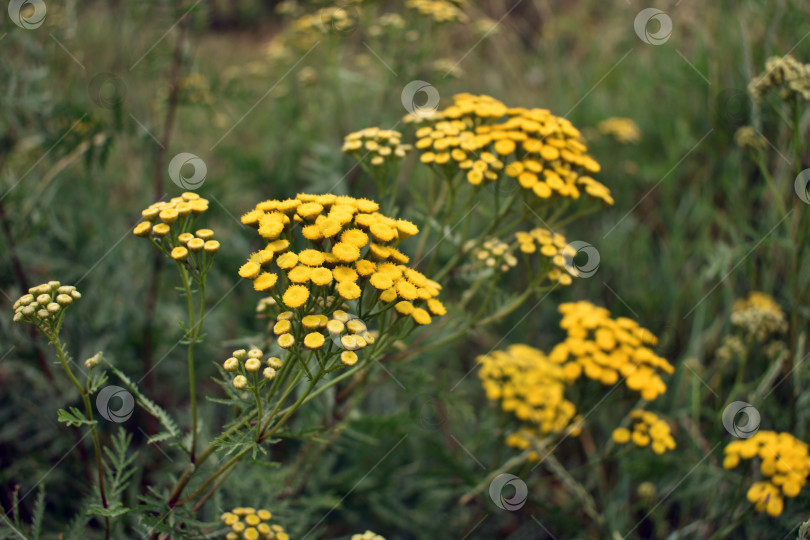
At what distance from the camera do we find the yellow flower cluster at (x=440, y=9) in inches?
133

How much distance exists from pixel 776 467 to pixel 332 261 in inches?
84.6

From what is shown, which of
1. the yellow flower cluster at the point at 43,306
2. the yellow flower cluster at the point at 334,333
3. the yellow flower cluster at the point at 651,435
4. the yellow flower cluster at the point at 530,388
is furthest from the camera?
the yellow flower cluster at the point at 530,388

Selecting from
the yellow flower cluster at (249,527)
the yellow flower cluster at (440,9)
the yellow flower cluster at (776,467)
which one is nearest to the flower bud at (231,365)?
the yellow flower cluster at (249,527)

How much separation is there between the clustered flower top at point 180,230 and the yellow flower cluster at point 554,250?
1283 mm

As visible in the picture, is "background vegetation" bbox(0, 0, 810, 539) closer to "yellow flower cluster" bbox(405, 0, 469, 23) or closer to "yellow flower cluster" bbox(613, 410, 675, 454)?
"yellow flower cluster" bbox(405, 0, 469, 23)

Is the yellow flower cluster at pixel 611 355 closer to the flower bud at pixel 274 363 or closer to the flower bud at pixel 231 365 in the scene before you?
the flower bud at pixel 274 363

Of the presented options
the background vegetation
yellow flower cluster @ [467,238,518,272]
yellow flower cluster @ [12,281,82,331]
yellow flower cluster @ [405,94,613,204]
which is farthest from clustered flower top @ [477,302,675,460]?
yellow flower cluster @ [12,281,82,331]

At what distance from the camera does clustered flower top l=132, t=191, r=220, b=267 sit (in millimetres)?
1764

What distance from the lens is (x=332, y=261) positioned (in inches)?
68.8

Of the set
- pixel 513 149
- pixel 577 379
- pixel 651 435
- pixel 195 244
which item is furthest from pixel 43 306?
pixel 651 435

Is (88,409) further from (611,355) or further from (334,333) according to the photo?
(611,355)

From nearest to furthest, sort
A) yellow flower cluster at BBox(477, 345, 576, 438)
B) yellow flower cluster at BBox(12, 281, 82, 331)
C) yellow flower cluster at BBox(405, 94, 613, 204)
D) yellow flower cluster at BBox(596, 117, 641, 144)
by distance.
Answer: yellow flower cluster at BBox(12, 281, 82, 331) < yellow flower cluster at BBox(405, 94, 613, 204) < yellow flower cluster at BBox(477, 345, 576, 438) < yellow flower cluster at BBox(596, 117, 641, 144)

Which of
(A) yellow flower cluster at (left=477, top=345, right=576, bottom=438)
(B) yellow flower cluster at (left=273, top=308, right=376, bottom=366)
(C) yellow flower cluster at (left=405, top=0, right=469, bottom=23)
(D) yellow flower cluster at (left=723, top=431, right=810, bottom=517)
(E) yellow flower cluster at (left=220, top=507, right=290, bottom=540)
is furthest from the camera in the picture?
(C) yellow flower cluster at (left=405, top=0, right=469, bottom=23)

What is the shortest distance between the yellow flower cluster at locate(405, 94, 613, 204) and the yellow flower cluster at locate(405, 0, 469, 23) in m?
1.02
